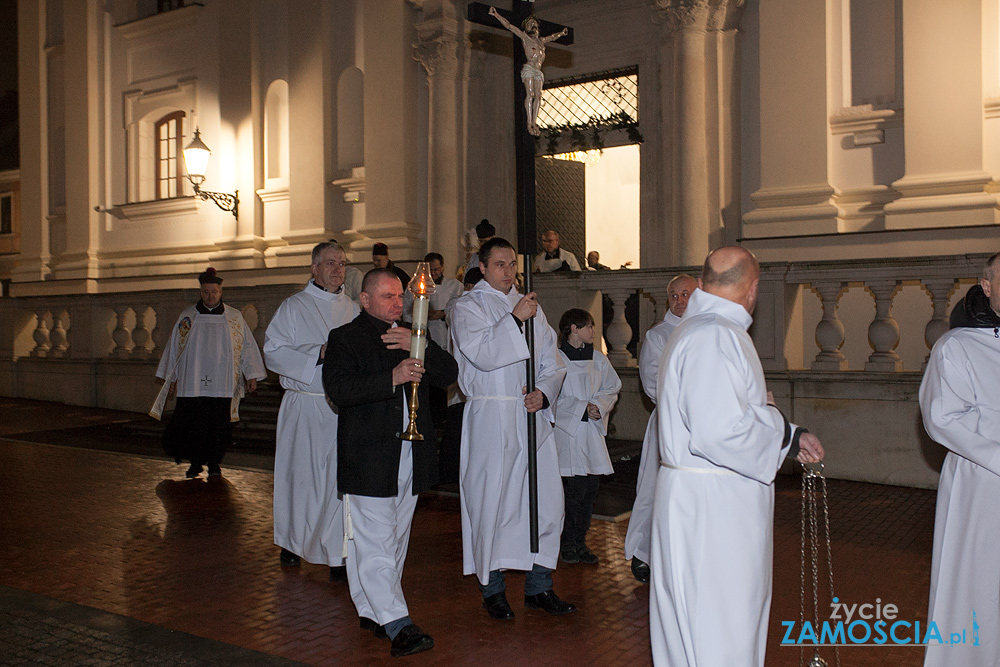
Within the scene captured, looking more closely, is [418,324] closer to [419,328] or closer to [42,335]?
[419,328]

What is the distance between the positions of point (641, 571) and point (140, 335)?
39.4 feet

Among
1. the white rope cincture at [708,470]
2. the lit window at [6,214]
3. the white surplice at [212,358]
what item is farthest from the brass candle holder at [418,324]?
the lit window at [6,214]

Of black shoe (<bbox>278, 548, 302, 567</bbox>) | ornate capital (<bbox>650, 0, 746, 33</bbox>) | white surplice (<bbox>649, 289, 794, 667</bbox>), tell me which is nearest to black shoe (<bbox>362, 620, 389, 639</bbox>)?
black shoe (<bbox>278, 548, 302, 567</bbox>)

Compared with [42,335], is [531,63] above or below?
above

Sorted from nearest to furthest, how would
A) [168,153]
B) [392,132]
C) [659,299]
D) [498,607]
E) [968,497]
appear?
1. [968,497]
2. [498,607]
3. [659,299]
4. [392,132]
5. [168,153]

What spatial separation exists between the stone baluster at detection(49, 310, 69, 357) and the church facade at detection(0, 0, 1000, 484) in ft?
0.19

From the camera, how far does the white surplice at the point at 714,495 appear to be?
356 cm

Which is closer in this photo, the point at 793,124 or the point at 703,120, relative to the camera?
the point at 793,124

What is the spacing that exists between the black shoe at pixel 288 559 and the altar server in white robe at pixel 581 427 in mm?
1944

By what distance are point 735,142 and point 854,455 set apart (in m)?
4.65

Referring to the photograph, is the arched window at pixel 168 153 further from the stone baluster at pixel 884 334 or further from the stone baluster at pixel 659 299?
the stone baluster at pixel 884 334

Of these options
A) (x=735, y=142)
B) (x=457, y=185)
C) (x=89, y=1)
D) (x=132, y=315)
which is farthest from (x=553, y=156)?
(x=89, y=1)

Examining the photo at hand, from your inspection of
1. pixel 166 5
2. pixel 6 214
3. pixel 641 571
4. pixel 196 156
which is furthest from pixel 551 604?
pixel 6 214

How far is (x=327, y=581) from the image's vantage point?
6727 millimetres
